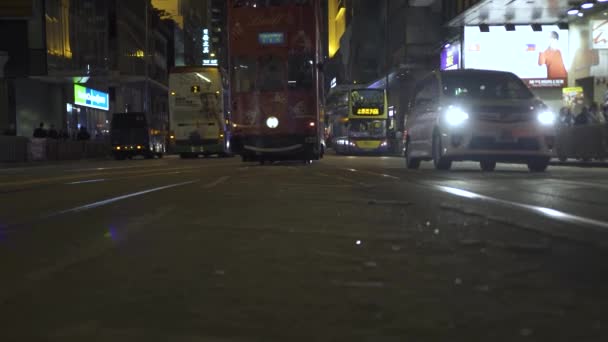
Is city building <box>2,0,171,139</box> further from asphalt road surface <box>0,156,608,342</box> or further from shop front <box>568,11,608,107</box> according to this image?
asphalt road surface <box>0,156,608,342</box>

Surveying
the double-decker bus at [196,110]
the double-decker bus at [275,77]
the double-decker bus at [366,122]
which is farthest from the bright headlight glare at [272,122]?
the double-decker bus at [366,122]

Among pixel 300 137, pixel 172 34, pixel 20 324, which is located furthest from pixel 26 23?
pixel 172 34

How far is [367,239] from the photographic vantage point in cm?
486

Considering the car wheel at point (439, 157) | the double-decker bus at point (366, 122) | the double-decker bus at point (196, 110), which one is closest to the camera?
the car wheel at point (439, 157)

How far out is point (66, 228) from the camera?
5762 millimetres

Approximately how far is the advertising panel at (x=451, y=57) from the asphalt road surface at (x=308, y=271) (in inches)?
1140

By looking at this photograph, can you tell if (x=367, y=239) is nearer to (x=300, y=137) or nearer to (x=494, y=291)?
(x=494, y=291)

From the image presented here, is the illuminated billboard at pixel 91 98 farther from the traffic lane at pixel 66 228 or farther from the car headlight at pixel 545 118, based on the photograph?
the traffic lane at pixel 66 228

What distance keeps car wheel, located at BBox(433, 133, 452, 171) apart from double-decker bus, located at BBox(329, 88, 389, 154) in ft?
91.9

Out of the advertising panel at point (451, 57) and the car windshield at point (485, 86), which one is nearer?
the car windshield at point (485, 86)

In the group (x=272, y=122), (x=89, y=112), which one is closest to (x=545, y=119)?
(x=272, y=122)

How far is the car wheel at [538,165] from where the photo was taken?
534 inches

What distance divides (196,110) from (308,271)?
30947 mm

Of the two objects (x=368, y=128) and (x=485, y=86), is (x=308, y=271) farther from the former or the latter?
(x=368, y=128)
